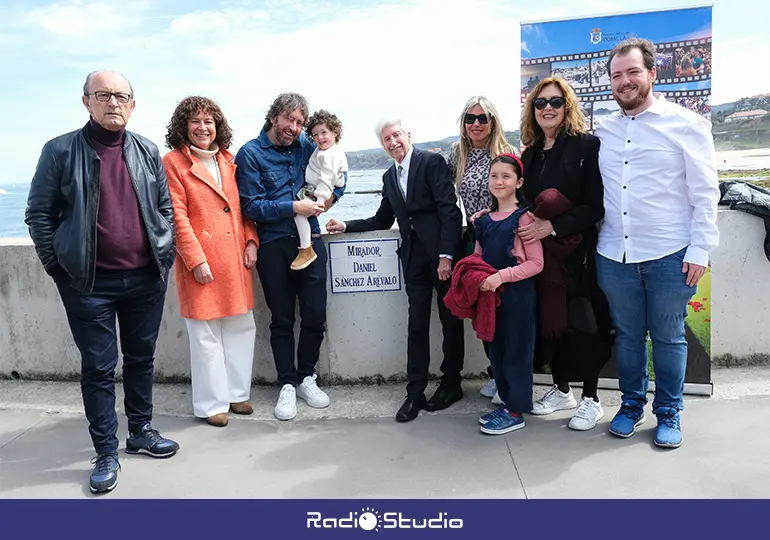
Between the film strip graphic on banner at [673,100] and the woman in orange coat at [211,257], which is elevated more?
the film strip graphic on banner at [673,100]

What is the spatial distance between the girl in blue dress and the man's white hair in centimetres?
69

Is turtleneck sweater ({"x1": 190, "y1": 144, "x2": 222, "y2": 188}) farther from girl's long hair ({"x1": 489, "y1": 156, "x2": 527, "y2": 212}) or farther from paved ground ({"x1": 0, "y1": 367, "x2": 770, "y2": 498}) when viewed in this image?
girl's long hair ({"x1": 489, "y1": 156, "x2": 527, "y2": 212})

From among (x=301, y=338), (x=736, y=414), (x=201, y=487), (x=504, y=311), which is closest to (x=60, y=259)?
(x=201, y=487)

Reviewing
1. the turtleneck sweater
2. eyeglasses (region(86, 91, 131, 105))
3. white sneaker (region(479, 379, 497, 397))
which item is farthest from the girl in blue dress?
eyeglasses (region(86, 91, 131, 105))

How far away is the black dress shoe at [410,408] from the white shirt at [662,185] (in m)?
1.51

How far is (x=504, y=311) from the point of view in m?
3.48

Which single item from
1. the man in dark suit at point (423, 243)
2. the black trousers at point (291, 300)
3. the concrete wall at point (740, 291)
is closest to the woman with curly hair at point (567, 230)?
the man in dark suit at point (423, 243)

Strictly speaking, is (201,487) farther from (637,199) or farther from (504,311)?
(637,199)

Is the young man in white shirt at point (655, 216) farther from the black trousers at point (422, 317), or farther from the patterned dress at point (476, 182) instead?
the black trousers at point (422, 317)

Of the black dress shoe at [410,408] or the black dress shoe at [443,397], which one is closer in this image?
the black dress shoe at [410,408]

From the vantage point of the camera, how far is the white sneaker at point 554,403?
3.84 metres

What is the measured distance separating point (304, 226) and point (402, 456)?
1.55 m

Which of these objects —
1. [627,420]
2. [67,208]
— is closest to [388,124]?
[67,208]

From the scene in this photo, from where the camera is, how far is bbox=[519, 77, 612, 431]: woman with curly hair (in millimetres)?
3346
